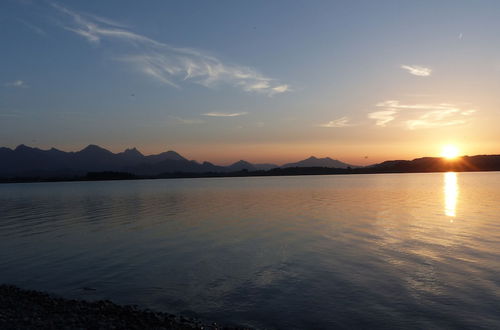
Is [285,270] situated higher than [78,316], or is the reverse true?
[78,316]

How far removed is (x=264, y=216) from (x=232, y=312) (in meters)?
38.0

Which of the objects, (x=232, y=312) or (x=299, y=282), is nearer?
(x=232, y=312)

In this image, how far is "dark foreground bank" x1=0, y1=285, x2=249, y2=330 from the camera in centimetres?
1511

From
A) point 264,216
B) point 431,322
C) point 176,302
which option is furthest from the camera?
point 264,216

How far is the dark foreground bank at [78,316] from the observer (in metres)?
15.1

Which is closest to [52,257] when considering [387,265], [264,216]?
[387,265]

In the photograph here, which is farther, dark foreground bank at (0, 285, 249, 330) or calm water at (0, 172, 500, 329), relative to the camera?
calm water at (0, 172, 500, 329)

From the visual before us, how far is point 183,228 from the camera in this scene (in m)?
44.8

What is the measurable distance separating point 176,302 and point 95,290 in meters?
5.54

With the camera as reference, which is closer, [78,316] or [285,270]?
[78,316]

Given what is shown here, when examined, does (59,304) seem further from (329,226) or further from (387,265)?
(329,226)

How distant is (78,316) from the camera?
16.1 m

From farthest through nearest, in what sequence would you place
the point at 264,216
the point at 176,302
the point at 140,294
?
the point at 264,216
the point at 140,294
the point at 176,302

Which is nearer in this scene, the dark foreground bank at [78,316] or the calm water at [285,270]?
the dark foreground bank at [78,316]
